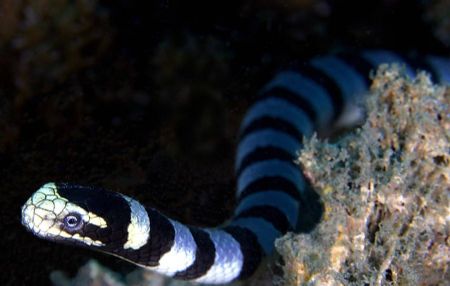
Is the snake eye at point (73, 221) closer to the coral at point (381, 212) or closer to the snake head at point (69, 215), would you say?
the snake head at point (69, 215)

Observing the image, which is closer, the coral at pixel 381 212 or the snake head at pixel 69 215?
the coral at pixel 381 212

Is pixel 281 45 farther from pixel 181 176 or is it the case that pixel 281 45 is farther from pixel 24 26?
pixel 24 26

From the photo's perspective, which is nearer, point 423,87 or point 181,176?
point 423,87

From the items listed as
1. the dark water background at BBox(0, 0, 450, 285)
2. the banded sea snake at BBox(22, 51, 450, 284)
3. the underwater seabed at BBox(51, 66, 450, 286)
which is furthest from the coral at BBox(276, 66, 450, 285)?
the dark water background at BBox(0, 0, 450, 285)

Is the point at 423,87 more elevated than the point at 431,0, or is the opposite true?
the point at 431,0

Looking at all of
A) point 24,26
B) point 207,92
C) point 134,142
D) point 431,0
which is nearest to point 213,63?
point 207,92

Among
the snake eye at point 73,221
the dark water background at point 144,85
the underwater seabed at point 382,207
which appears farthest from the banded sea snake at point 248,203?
the underwater seabed at point 382,207

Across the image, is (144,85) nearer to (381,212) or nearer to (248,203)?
(248,203)
